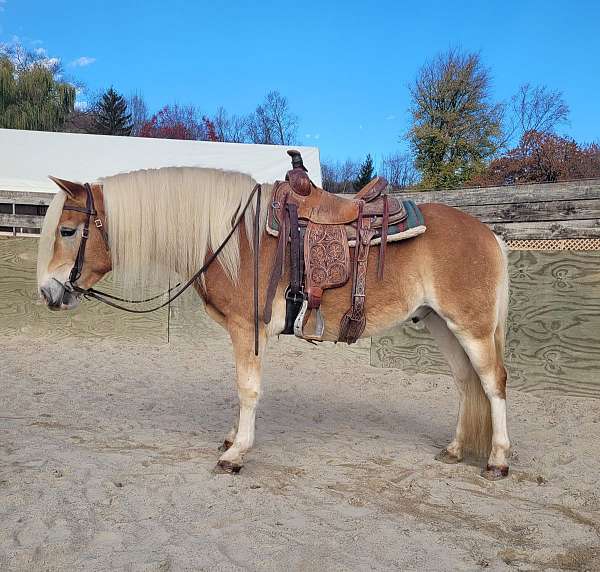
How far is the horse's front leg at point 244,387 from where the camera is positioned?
2.85 meters

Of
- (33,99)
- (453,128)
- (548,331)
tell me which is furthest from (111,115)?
(548,331)

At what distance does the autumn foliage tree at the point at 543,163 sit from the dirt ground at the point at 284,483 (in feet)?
49.0

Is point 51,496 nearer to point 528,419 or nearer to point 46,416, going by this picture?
point 46,416

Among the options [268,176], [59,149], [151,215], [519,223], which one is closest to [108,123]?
[59,149]

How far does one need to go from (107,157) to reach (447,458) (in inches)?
451

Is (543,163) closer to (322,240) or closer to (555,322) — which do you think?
(555,322)

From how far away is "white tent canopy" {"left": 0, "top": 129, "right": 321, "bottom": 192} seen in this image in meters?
11.1

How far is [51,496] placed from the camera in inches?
97.0

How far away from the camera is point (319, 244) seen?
2.79m

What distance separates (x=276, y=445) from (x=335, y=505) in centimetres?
100

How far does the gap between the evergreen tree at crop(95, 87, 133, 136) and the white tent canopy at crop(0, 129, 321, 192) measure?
24.9 meters

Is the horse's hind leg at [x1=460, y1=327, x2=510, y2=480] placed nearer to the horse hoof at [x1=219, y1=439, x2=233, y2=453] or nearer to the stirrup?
the stirrup

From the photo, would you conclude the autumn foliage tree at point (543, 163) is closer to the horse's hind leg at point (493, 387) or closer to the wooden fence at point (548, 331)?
the wooden fence at point (548, 331)

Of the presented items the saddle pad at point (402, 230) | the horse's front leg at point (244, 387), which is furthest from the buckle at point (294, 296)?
the saddle pad at point (402, 230)
